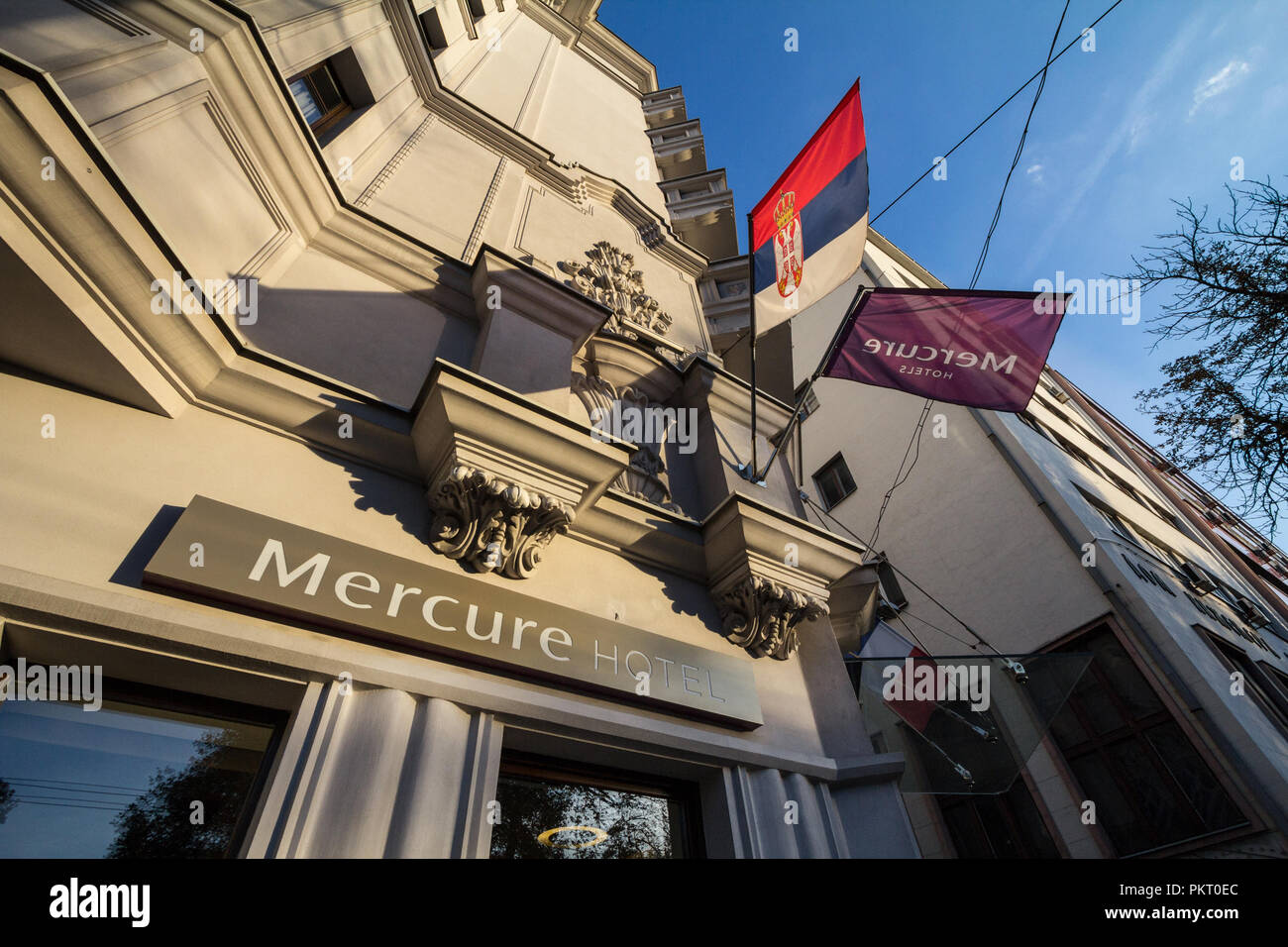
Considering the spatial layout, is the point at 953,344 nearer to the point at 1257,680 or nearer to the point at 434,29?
the point at 434,29

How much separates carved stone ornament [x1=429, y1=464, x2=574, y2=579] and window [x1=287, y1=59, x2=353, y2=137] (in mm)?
5710

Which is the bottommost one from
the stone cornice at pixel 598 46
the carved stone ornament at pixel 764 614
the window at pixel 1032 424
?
the carved stone ornament at pixel 764 614

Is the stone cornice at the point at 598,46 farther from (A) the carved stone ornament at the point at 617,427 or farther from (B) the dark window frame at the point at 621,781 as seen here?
(B) the dark window frame at the point at 621,781

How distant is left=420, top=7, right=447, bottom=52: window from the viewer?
1005cm

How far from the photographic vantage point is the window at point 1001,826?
402 inches

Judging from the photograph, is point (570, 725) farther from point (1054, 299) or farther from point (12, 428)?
point (1054, 299)

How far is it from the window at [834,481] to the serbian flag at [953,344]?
12.1 meters

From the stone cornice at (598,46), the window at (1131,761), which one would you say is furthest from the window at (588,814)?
the stone cornice at (598,46)

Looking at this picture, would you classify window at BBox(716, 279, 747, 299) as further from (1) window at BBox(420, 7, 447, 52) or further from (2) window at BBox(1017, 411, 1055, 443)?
(2) window at BBox(1017, 411, 1055, 443)

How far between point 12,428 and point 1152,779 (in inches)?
550

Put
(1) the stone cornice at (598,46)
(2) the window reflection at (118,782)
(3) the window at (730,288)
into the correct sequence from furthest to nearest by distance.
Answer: (1) the stone cornice at (598,46)
(3) the window at (730,288)
(2) the window reflection at (118,782)

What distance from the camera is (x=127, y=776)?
277 centimetres
